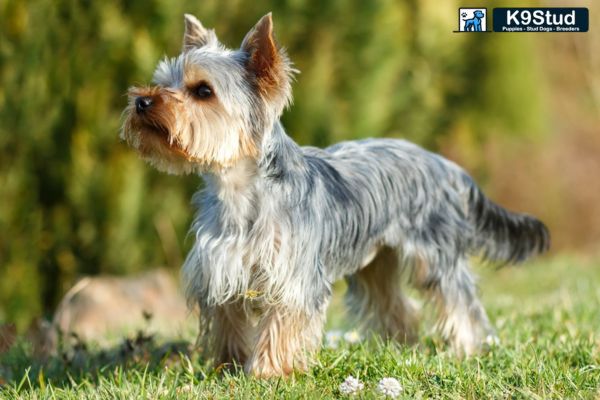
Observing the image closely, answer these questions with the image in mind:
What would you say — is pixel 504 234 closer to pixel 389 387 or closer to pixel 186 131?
pixel 389 387

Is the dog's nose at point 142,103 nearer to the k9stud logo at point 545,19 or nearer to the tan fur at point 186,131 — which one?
the tan fur at point 186,131

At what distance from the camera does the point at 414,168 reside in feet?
20.5

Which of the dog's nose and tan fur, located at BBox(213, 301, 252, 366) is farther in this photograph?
tan fur, located at BBox(213, 301, 252, 366)

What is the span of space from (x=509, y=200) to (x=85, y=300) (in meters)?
10.5

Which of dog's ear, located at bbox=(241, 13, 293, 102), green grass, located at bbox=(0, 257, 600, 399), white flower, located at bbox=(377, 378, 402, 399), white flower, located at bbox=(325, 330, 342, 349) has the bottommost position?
white flower, located at bbox=(325, 330, 342, 349)

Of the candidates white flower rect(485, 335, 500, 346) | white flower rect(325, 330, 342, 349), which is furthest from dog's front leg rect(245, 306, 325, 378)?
white flower rect(485, 335, 500, 346)

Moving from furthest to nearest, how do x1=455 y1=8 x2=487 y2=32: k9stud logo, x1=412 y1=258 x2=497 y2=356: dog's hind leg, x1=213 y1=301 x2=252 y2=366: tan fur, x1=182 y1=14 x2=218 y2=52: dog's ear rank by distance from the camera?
1. x1=455 y1=8 x2=487 y2=32: k9stud logo
2. x1=412 y1=258 x2=497 y2=356: dog's hind leg
3. x1=182 y1=14 x2=218 y2=52: dog's ear
4. x1=213 y1=301 x2=252 y2=366: tan fur

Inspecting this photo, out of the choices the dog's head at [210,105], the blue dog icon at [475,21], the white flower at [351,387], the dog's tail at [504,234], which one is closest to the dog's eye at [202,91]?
the dog's head at [210,105]

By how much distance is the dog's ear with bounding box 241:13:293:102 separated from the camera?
5266 millimetres

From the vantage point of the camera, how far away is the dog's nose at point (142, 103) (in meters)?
5.08

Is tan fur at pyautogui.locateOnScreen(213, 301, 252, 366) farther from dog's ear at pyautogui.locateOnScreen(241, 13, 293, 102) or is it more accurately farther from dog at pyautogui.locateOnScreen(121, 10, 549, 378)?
dog's ear at pyautogui.locateOnScreen(241, 13, 293, 102)

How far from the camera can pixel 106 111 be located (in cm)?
1149

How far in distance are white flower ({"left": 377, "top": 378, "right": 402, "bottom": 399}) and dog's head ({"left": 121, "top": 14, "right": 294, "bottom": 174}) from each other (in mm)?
1469

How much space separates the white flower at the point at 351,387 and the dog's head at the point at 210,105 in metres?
1.38
